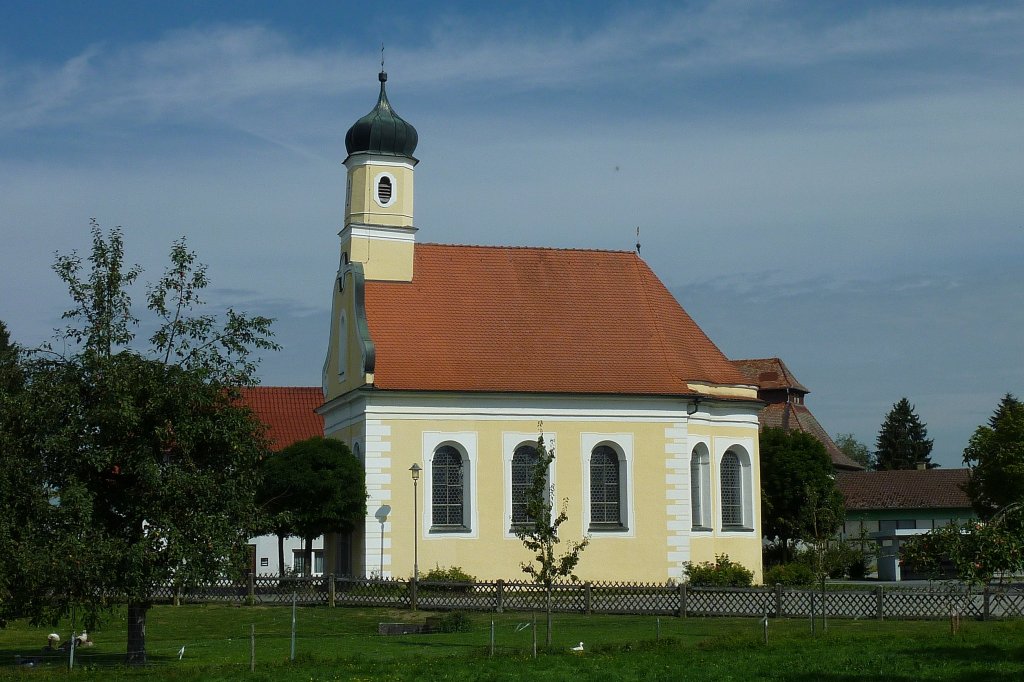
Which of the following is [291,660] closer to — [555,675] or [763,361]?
[555,675]

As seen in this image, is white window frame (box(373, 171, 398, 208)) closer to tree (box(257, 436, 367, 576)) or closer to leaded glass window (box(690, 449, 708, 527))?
tree (box(257, 436, 367, 576))

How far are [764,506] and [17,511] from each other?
38.4 meters

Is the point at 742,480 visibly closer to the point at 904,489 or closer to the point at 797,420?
the point at 797,420

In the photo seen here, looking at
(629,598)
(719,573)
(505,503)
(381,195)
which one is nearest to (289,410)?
(381,195)

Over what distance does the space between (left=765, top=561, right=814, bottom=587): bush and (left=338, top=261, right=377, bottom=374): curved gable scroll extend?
15111 mm

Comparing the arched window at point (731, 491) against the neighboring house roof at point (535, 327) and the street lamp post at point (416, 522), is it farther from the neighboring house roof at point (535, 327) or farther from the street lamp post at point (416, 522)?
the street lamp post at point (416, 522)

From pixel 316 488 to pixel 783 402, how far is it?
40112 mm

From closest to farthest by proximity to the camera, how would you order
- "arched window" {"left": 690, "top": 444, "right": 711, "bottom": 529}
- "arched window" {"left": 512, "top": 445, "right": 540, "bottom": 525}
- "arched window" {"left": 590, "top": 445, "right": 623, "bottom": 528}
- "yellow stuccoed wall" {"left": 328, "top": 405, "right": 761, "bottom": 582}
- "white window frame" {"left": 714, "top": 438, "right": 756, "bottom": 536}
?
"yellow stuccoed wall" {"left": 328, "top": 405, "right": 761, "bottom": 582} < "arched window" {"left": 512, "top": 445, "right": 540, "bottom": 525} < "arched window" {"left": 590, "top": 445, "right": 623, "bottom": 528} < "arched window" {"left": 690, "top": 444, "right": 711, "bottom": 529} < "white window frame" {"left": 714, "top": 438, "right": 756, "bottom": 536}

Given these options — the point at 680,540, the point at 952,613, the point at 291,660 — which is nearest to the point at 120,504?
the point at 291,660

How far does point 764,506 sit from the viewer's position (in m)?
57.3

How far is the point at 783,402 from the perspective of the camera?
2928 inches

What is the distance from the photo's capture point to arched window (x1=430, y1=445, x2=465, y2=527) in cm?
4273

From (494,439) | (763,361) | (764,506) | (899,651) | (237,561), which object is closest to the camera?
(899,651)

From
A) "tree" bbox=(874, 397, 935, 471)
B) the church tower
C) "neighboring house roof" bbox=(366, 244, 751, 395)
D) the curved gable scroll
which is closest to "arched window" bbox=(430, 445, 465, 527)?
"neighboring house roof" bbox=(366, 244, 751, 395)
